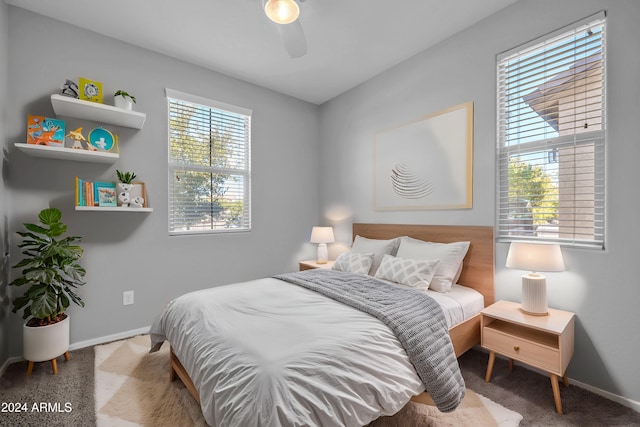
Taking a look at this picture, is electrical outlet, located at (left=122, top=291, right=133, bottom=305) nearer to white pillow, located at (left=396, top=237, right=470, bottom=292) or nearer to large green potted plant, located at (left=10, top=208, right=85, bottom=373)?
large green potted plant, located at (left=10, top=208, right=85, bottom=373)

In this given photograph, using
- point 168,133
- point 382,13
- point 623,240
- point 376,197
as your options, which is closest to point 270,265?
point 376,197

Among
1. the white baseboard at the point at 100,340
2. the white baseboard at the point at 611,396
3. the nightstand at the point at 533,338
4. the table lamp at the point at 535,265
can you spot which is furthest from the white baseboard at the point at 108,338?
the white baseboard at the point at 611,396

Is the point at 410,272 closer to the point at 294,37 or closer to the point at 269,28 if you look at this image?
the point at 294,37

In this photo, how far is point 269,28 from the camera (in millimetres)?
2424

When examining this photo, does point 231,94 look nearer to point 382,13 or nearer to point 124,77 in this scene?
point 124,77

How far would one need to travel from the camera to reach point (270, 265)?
3631 mm

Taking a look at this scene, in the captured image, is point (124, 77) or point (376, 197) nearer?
point (124, 77)

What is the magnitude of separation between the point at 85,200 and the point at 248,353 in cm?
209

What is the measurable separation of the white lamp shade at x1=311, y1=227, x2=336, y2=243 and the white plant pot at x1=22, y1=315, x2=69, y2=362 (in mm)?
2446

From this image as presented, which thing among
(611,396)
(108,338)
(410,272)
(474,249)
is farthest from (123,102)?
(611,396)

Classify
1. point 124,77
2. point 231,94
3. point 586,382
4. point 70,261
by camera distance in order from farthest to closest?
point 231,94 < point 124,77 < point 70,261 < point 586,382

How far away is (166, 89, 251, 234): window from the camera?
2.95 metres

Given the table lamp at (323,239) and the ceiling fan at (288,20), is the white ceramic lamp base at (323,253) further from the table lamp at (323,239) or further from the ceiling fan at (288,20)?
the ceiling fan at (288,20)

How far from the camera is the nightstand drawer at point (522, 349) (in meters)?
1.64
